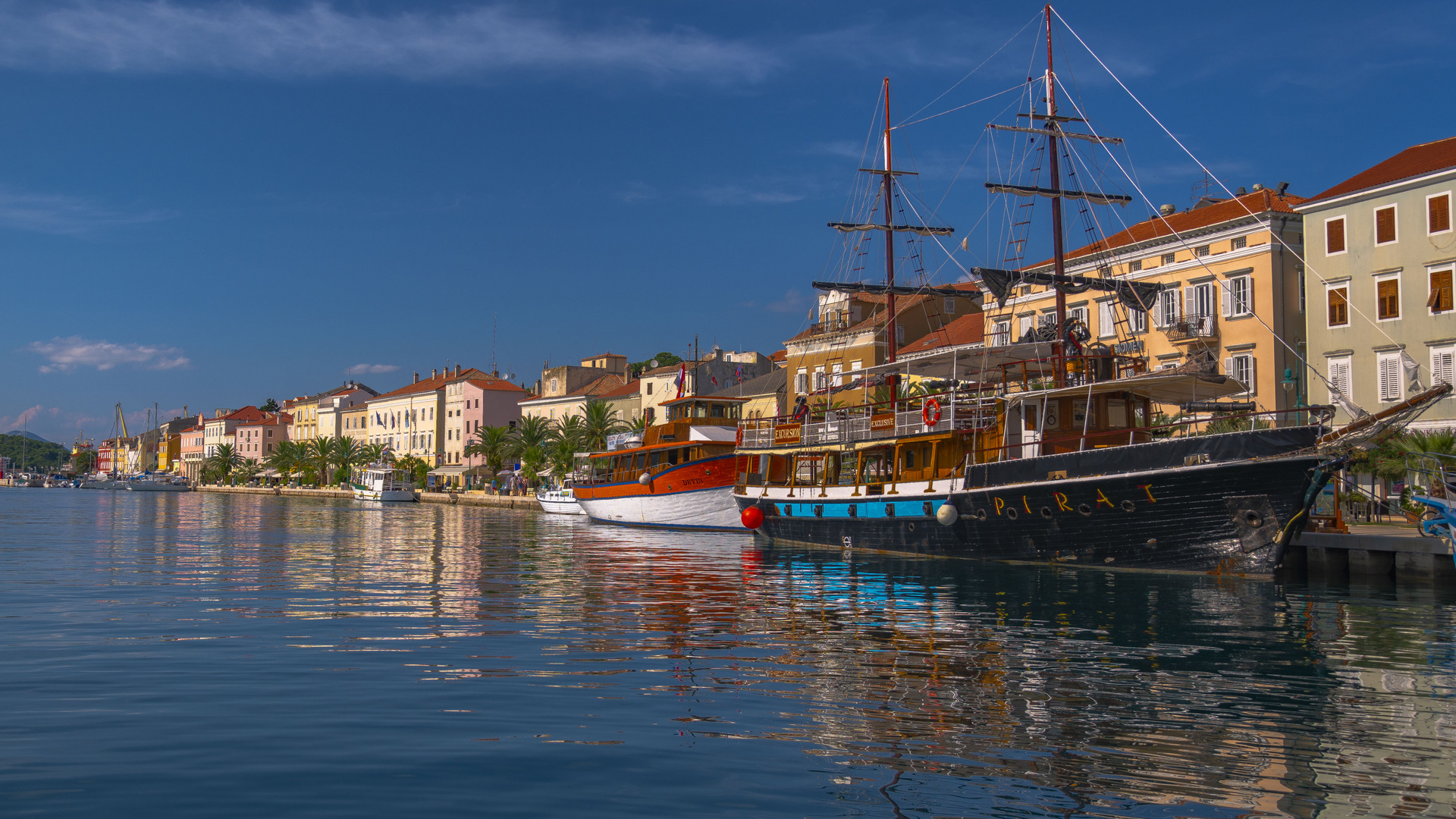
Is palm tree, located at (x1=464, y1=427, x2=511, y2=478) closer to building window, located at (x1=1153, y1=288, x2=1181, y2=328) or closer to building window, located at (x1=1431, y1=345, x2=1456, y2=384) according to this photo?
building window, located at (x1=1153, y1=288, x2=1181, y2=328)

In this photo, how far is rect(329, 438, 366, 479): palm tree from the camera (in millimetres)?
115188

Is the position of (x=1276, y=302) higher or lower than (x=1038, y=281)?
higher

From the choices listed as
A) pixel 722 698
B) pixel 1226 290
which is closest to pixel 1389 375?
pixel 1226 290

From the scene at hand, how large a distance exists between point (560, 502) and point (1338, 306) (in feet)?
132

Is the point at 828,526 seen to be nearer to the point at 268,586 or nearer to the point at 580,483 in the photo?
the point at 268,586

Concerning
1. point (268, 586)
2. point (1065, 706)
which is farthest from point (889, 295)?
point (1065, 706)

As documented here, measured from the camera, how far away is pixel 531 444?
85062 millimetres

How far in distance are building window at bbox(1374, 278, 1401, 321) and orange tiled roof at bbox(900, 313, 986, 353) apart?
1742cm

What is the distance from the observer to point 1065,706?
10.2m

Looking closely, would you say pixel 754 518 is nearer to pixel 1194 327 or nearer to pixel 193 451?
pixel 1194 327

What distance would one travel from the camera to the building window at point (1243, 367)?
4062 cm

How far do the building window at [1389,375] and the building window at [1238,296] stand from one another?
16.2 ft

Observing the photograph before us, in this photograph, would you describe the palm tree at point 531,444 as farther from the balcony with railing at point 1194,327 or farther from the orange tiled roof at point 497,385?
the balcony with railing at point 1194,327

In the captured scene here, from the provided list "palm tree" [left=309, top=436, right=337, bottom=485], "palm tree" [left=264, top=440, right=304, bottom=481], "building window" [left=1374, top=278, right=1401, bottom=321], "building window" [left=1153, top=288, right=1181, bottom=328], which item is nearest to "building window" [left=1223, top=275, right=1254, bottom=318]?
"building window" [left=1153, top=288, right=1181, bottom=328]
